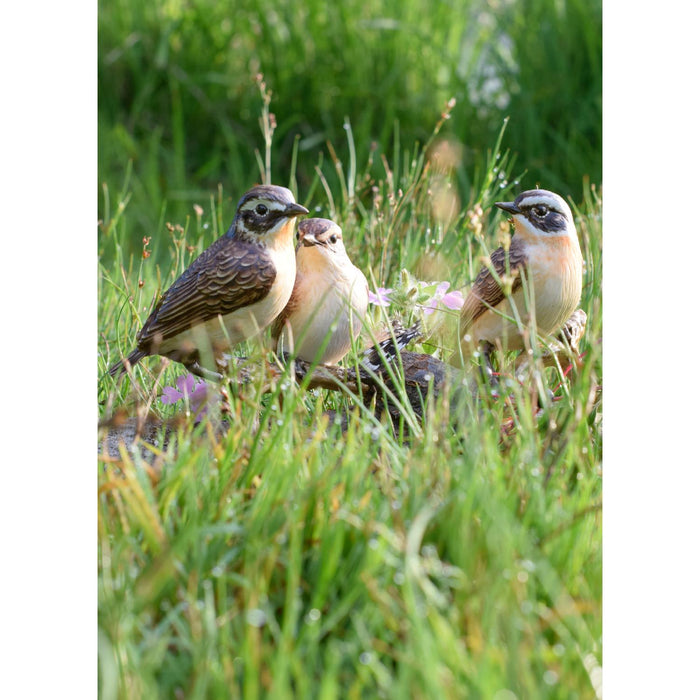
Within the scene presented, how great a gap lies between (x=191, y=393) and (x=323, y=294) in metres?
0.30

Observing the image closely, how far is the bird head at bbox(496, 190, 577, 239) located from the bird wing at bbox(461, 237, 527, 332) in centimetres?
3

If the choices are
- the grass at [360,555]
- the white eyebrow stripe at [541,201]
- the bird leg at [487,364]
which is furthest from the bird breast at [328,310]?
the white eyebrow stripe at [541,201]

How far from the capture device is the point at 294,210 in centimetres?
182

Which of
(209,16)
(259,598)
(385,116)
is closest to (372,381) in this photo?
(259,598)

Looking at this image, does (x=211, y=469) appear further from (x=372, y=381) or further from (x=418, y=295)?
(x=418, y=295)

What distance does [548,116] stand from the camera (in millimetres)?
3086

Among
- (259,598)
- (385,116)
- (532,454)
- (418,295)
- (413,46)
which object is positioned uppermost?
(413,46)

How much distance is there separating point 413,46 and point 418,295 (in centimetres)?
192

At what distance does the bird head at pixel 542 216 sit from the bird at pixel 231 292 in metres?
0.38

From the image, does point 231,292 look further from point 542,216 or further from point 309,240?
point 542,216

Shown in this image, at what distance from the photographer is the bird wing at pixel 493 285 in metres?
1.84

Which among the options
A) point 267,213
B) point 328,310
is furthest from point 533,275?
point 267,213

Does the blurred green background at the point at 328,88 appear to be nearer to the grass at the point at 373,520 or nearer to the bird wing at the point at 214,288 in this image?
the grass at the point at 373,520

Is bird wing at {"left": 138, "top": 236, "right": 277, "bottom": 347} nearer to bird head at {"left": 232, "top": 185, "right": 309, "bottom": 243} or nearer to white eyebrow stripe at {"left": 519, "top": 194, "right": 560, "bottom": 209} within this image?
bird head at {"left": 232, "top": 185, "right": 309, "bottom": 243}
